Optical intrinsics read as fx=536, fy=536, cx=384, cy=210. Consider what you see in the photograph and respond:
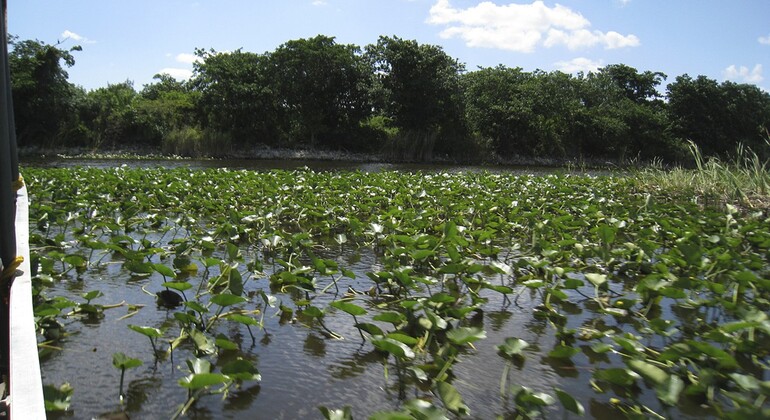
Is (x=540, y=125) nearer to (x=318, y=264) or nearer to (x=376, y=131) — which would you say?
(x=376, y=131)

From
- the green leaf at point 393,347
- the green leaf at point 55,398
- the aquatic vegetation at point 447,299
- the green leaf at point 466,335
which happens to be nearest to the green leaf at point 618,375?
the aquatic vegetation at point 447,299

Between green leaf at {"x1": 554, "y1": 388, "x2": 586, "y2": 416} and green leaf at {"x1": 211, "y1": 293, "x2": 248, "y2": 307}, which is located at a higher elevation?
green leaf at {"x1": 211, "y1": 293, "x2": 248, "y2": 307}

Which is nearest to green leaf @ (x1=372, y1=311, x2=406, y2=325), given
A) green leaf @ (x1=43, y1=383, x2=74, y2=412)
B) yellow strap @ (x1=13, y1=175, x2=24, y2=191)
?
green leaf @ (x1=43, y1=383, x2=74, y2=412)

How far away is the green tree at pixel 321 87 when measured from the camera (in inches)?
992

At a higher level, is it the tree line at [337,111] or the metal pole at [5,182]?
the tree line at [337,111]

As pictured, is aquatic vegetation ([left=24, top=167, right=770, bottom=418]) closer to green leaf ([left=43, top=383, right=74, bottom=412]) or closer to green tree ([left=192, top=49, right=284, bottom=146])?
green leaf ([left=43, top=383, right=74, bottom=412])

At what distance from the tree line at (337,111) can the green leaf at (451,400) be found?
77.9 feet

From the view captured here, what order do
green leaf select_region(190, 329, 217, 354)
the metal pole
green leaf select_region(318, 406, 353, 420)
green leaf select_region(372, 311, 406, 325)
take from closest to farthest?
the metal pole
green leaf select_region(318, 406, 353, 420)
green leaf select_region(190, 329, 217, 354)
green leaf select_region(372, 311, 406, 325)

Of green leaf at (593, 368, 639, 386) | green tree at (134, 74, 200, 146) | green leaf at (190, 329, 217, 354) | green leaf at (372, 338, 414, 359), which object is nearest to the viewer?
green leaf at (593, 368, 639, 386)

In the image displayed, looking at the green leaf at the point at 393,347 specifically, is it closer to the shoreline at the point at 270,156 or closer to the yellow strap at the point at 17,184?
the yellow strap at the point at 17,184

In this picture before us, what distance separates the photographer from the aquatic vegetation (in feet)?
7.66

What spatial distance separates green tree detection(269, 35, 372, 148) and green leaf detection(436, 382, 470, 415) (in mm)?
24378

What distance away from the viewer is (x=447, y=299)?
9.49 feet

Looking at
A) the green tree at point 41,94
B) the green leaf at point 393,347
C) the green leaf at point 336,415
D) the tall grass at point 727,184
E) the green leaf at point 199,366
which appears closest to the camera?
the green leaf at point 336,415
